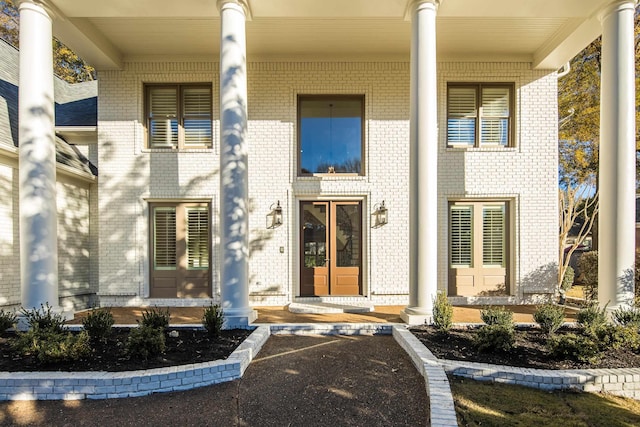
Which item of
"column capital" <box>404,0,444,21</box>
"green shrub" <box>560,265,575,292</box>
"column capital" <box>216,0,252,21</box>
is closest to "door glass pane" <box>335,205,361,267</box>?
"column capital" <box>404,0,444,21</box>

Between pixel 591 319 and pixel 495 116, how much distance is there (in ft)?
17.0

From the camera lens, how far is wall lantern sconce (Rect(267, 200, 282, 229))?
27.8 feet

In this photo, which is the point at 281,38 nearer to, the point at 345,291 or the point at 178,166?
the point at 178,166

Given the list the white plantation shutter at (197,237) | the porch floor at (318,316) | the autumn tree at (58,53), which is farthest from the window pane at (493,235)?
the autumn tree at (58,53)

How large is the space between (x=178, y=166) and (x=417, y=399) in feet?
23.5

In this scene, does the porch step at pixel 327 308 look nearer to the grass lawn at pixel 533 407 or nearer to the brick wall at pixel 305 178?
the brick wall at pixel 305 178

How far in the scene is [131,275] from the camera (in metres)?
8.59

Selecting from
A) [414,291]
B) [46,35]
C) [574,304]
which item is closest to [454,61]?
[414,291]

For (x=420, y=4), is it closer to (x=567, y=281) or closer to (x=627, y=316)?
(x=627, y=316)

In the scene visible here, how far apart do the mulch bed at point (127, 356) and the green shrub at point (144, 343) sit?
8 centimetres

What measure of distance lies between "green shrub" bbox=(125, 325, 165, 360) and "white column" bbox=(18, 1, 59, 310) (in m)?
2.98

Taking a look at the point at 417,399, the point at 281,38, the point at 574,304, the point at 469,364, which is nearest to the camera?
the point at 417,399

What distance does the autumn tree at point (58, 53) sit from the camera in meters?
14.5

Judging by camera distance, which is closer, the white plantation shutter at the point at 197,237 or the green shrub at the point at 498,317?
the green shrub at the point at 498,317
